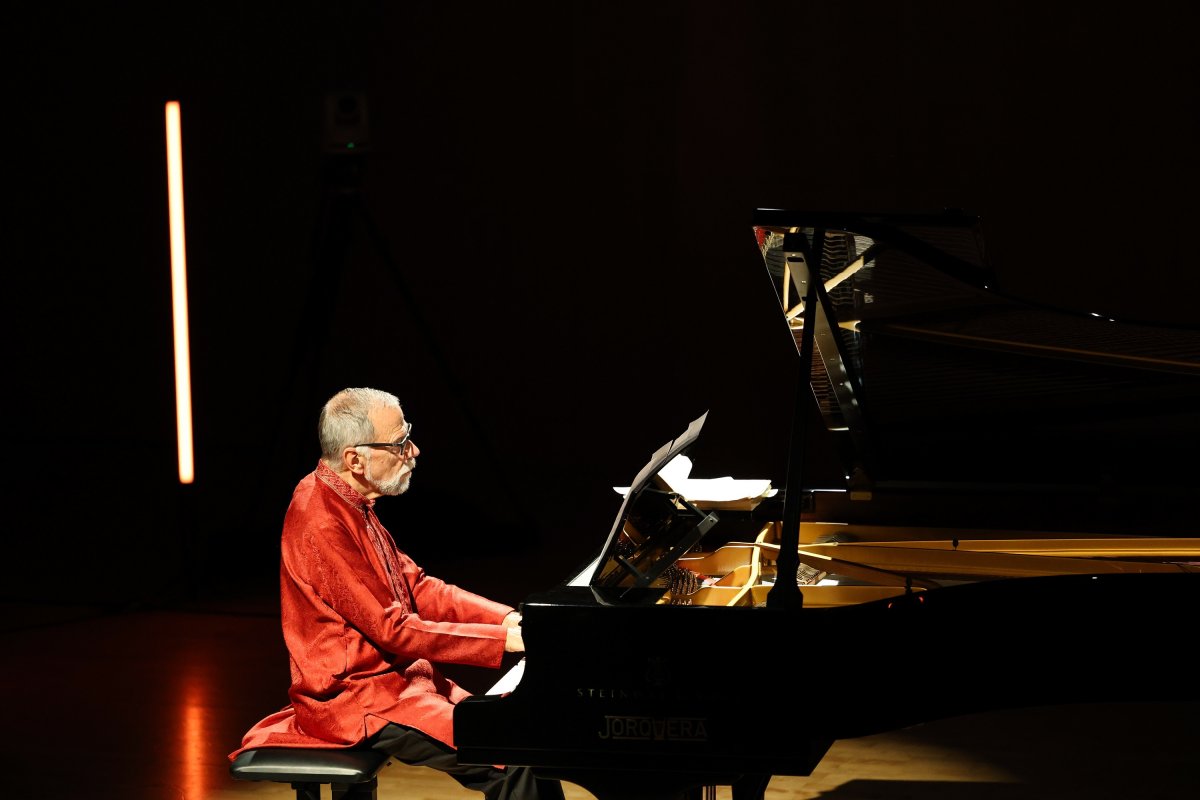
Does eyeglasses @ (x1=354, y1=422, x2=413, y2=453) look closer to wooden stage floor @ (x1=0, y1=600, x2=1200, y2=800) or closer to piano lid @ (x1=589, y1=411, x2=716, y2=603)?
piano lid @ (x1=589, y1=411, x2=716, y2=603)

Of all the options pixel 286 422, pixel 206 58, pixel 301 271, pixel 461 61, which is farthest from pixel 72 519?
pixel 461 61

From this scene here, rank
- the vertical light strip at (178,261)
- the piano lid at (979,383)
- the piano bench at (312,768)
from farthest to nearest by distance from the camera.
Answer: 1. the vertical light strip at (178,261)
2. the piano lid at (979,383)
3. the piano bench at (312,768)

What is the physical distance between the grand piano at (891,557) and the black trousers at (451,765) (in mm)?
248

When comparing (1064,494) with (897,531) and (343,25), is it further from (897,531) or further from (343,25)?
(343,25)

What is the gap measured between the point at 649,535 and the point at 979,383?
1.00 metres

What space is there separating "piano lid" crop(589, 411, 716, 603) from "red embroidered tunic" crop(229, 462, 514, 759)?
245 millimetres

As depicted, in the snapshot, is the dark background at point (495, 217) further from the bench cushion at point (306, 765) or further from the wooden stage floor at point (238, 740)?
the bench cushion at point (306, 765)

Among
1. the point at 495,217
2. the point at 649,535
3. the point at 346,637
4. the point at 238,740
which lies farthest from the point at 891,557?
the point at 495,217

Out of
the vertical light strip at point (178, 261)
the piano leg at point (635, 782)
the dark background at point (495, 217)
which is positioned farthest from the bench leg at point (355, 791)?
the dark background at point (495, 217)

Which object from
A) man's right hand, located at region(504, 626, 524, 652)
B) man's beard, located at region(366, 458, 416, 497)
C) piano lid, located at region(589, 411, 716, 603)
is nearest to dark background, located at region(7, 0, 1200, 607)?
piano lid, located at region(589, 411, 716, 603)

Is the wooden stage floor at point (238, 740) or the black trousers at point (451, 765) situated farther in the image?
the wooden stage floor at point (238, 740)

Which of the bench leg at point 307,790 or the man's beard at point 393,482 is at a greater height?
the man's beard at point 393,482

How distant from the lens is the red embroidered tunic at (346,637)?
2424 mm

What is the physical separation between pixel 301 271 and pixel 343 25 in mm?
1530
